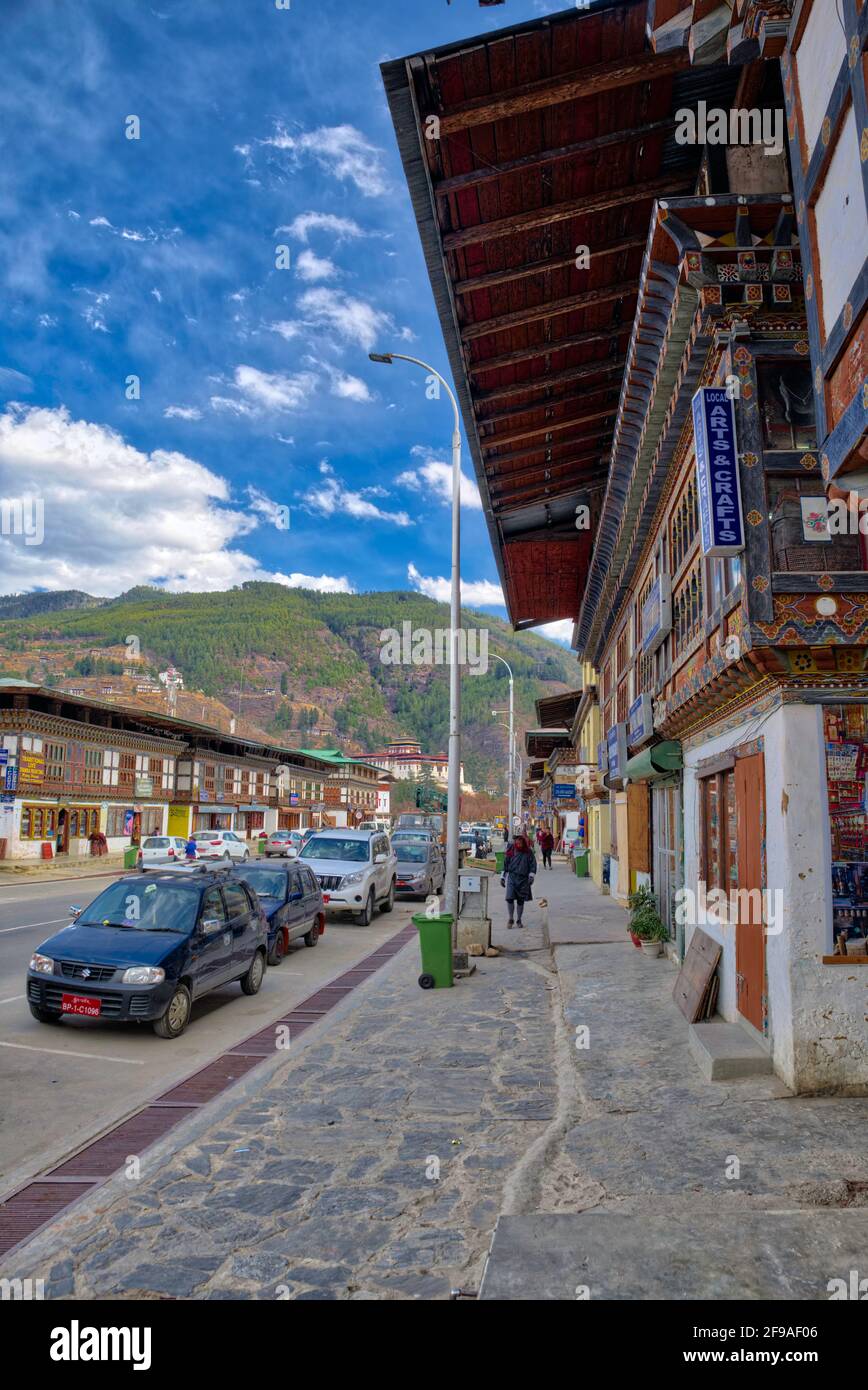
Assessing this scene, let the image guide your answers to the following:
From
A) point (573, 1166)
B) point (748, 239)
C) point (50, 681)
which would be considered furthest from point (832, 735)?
point (50, 681)

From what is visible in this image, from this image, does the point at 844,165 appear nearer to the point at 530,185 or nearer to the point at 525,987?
the point at 530,185

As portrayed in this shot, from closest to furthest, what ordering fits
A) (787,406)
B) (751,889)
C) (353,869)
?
(751,889) < (787,406) < (353,869)

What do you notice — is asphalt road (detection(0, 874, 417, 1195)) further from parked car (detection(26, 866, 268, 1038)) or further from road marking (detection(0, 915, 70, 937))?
road marking (detection(0, 915, 70, 937))

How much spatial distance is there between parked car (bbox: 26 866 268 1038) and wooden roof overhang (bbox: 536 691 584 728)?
25.0 m

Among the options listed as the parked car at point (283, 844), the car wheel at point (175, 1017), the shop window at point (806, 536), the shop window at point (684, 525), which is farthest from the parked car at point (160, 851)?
the shop window at point (806, 536)

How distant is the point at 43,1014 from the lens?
29.6 ft

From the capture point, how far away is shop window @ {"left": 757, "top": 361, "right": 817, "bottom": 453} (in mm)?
7145

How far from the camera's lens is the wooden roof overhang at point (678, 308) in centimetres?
724

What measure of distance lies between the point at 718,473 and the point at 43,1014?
8328 mm

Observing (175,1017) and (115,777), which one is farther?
(115,777)

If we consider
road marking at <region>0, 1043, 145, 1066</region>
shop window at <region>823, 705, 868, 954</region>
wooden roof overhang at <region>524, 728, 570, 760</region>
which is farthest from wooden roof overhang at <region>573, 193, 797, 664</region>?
wooden roof overhang at <region>524, 728, 570, 760</region>

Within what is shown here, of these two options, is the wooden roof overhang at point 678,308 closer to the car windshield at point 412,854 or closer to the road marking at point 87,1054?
the road marking at point 87,1054

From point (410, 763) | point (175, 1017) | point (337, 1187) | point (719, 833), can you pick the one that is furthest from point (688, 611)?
point (410, 763)

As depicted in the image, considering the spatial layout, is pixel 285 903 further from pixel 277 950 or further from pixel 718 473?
pixel 718 473
